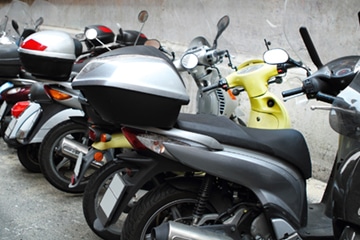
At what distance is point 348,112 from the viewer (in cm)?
202

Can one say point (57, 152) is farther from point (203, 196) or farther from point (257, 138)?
point (257, 138)

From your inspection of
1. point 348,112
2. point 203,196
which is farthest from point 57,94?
point 348,112

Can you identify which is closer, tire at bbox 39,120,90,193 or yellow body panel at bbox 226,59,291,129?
yellow body panel at bbox 226,59,291,129

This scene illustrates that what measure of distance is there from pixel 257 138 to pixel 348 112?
23.7 inches

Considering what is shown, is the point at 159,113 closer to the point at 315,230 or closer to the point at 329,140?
the point at 315,230

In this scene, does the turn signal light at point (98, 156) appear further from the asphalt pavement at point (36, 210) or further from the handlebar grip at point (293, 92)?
the handlebar grip at point (293, 92)

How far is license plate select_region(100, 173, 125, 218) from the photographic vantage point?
2.57 m

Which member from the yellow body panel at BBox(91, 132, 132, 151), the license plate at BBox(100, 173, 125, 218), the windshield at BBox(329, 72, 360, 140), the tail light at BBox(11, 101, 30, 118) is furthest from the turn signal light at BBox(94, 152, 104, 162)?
the windshield at BBox(329, 72, 360, 140)

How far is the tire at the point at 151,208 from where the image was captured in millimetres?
2525

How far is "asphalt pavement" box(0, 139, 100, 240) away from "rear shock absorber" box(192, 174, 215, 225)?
1227 mm

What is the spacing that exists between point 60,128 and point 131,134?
1.90 meters

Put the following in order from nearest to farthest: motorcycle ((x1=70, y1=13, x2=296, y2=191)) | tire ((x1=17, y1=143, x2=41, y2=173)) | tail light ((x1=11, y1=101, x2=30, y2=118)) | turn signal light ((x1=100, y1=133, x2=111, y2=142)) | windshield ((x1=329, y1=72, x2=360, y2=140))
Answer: windshield ((x1=329, y1=72, x2=360, y2=140)) < turn signal light ((x1=100, y1=133, x2=111, y2=142)) < motorcycle ((x1=70, y1=13, x2=296, y2=191)) < tail light ((x1=11, y1=101, x2=30, y2=118)) < tire ((x1=17, y1=143, x2=41, y2=173))

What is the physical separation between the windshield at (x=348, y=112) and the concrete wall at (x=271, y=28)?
791mm

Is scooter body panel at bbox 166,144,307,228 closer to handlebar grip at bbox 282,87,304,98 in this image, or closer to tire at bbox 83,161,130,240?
handlebar grip at bbox 282,87,304,98
